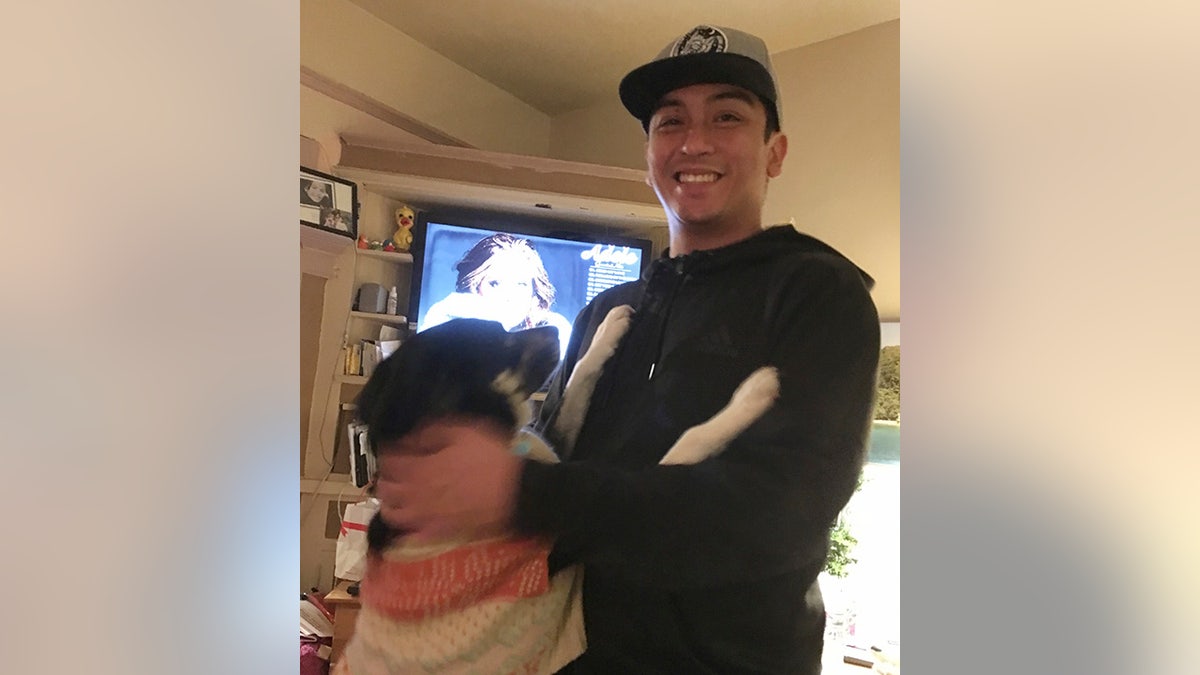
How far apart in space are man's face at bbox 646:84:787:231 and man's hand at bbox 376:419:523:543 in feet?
0.63

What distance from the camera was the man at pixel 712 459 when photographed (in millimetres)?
383

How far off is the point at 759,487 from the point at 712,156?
21 centimetres

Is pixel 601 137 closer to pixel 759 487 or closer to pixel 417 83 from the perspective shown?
pixel 417 83

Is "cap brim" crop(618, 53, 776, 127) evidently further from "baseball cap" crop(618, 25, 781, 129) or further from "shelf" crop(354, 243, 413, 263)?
"shelf" crop(354, 243, 413, 263)

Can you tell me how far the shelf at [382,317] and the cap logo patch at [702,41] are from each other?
0.79 feet

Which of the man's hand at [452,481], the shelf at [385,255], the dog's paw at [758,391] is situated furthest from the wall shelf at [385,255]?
the dog's paw at [758,391]

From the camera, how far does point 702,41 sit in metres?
0.42

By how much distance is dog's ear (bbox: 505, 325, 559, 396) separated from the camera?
1.41 ft
